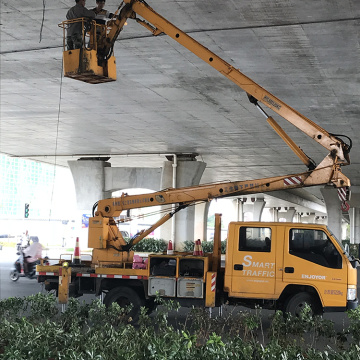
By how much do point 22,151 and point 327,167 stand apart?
28.4m

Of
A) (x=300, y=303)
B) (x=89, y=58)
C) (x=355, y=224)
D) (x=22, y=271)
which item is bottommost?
(x=300, y=303)

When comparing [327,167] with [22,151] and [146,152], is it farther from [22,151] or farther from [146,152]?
[22,151]

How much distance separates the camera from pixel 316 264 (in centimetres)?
1363

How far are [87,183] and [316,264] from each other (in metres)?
27.7

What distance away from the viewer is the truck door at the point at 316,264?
532 inches

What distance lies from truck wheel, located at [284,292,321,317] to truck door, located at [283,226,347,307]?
22 centimetres

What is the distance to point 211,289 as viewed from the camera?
1383 centimetres

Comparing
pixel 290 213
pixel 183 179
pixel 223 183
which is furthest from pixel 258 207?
pixel 223 183

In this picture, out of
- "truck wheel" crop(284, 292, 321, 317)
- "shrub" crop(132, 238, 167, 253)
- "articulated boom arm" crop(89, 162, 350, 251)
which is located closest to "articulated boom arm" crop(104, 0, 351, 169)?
"articulated boom arm" crop(89, 162, 350, 251)

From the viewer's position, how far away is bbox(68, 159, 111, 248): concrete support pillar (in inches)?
1567

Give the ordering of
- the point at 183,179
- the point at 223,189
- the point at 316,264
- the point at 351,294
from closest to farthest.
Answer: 1. the point at 351,294
2. the point at 316,264
3. the point at 223,189
4. the point at 183,179

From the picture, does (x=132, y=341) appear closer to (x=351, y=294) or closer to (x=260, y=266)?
(x=260, y=266)

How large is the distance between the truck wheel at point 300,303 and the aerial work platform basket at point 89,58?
591 centimetres

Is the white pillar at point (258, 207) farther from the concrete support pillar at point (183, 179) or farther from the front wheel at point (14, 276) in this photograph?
the front wheel at point (14, 276)
